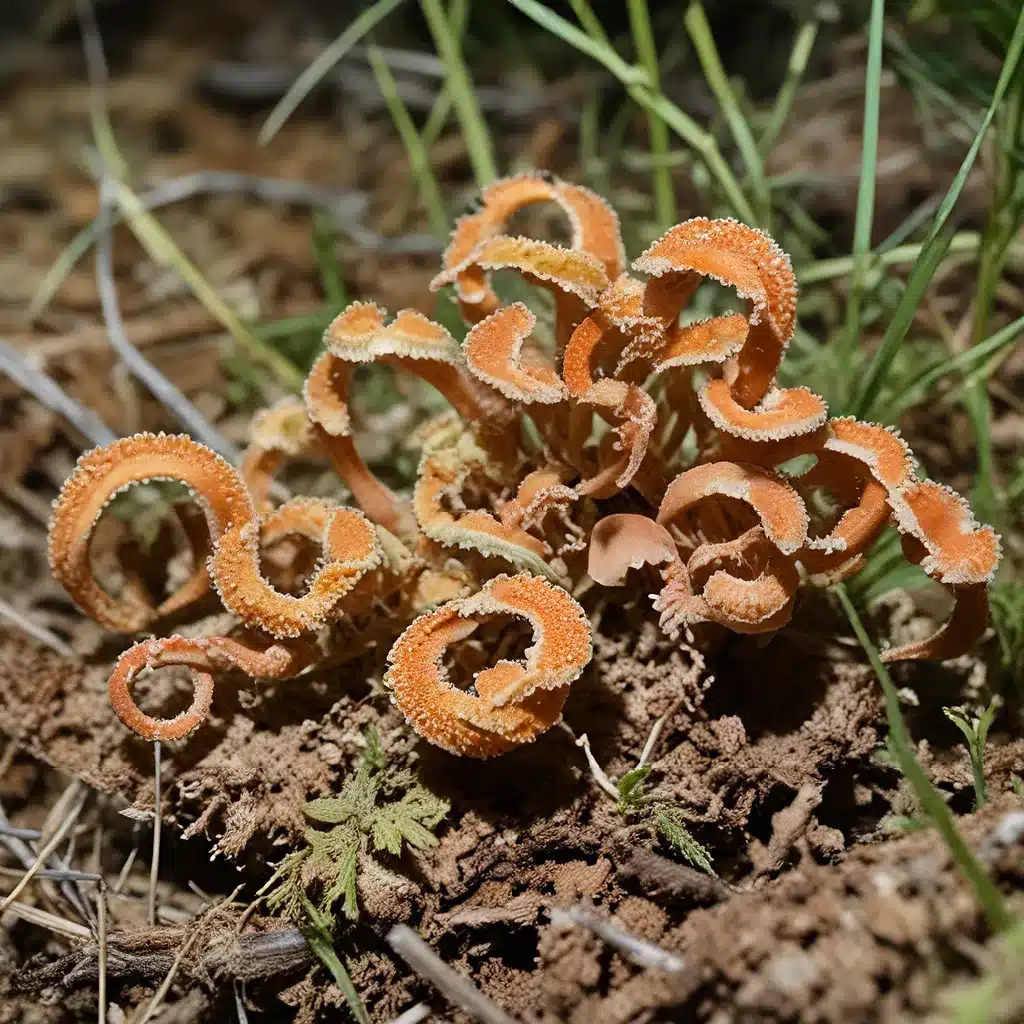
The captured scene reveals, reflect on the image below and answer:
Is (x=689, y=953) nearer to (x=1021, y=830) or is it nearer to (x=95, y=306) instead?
(x=1021, y=830)

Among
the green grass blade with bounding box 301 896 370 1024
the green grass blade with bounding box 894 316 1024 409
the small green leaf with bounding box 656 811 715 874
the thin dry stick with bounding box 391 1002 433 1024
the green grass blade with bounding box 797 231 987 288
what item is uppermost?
the green grass blade with bounding box 797 231 987 288

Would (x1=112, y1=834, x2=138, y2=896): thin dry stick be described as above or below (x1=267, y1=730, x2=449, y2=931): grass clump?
below

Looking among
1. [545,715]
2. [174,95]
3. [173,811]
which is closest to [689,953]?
[545,715]

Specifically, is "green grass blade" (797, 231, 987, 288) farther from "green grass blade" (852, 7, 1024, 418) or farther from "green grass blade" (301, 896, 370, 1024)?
"green grass blade" (301, 896, 370, 1024)

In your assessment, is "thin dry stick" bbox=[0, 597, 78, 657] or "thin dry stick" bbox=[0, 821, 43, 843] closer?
"thin dry stick" bbox=[0, 821, 43, 843]

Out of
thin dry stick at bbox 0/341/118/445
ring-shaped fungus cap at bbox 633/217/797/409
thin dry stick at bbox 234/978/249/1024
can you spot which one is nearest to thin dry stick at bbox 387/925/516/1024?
thin dry stick at bbox 234/978/249/1024
